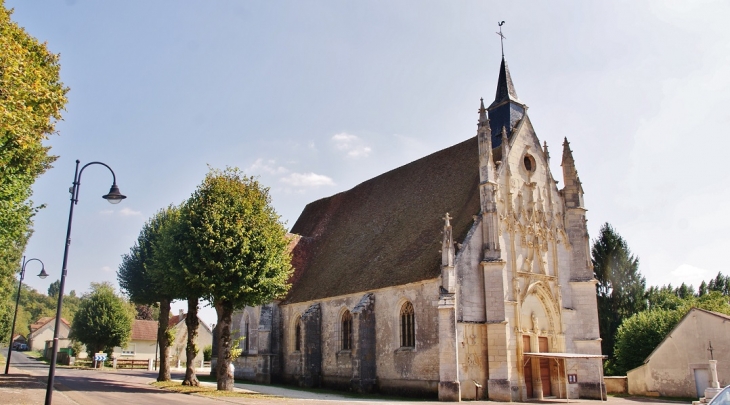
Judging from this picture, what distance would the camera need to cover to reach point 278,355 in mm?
34688

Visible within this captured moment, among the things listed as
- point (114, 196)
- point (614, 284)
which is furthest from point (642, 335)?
point (114, 196)

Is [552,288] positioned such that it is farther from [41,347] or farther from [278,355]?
[41,347]

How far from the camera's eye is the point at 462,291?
83.4ft

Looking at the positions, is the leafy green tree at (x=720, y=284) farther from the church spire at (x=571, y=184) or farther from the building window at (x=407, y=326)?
the building window at (x=407, y=326)

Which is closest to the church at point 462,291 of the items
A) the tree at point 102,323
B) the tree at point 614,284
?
the tree at point 614,284

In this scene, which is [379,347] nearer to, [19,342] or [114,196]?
[114,196]

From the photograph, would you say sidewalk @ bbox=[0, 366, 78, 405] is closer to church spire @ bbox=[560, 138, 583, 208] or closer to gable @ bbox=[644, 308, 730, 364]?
church spire @ bbox=[560, 138, 583, 208]

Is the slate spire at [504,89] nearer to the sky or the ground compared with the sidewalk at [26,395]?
nearer to the sky

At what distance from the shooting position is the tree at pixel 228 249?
2659cm

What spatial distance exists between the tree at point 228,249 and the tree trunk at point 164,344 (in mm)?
5763

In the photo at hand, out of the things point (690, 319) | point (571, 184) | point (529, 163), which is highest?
point (529, 163)

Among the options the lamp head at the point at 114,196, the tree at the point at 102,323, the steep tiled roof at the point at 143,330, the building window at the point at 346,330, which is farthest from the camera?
the steep tiled roof at the point at 143,330

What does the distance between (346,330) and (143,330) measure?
178 feet

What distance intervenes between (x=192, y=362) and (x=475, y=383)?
14605mm
